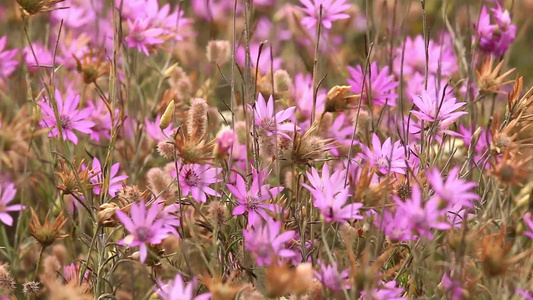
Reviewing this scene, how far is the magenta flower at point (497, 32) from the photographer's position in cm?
122

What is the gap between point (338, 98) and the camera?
1.00 m

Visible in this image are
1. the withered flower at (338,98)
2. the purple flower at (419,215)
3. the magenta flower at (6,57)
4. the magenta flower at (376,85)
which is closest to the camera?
the purple flower at (419,215)

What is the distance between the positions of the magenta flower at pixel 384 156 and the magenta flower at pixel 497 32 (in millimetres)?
326

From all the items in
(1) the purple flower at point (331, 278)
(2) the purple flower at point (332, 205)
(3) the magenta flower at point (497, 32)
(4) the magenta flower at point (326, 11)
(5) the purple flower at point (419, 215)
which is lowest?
(1) the purple flower at point (331, 278)

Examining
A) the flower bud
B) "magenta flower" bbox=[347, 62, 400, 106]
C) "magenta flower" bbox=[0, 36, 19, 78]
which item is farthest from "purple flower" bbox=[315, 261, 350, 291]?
"magenta flower" bbox=[0, 36, 19, 78]

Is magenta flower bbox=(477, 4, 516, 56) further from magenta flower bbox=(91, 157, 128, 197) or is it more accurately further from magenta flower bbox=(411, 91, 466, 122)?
magenta flower bbox=(91, 157, 128, 197)

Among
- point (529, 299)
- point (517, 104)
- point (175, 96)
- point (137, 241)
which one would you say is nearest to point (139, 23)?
point (175, 96)

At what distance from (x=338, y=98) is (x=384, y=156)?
97mm

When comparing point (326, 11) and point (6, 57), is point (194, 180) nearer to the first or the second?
point (326, 11)

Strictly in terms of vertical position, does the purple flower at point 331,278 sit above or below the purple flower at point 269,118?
below

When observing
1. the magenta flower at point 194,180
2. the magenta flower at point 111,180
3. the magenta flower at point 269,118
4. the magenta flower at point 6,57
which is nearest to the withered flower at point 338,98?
the magenta flower at point 269,118

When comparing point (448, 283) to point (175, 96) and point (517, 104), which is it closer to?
point (517, 104)

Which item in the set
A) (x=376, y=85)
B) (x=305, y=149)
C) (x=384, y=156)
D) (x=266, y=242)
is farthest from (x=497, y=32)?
(x=266, y=242)

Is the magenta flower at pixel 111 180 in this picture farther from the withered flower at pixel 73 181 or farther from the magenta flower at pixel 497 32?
the magenta flower at pixel 497 32
